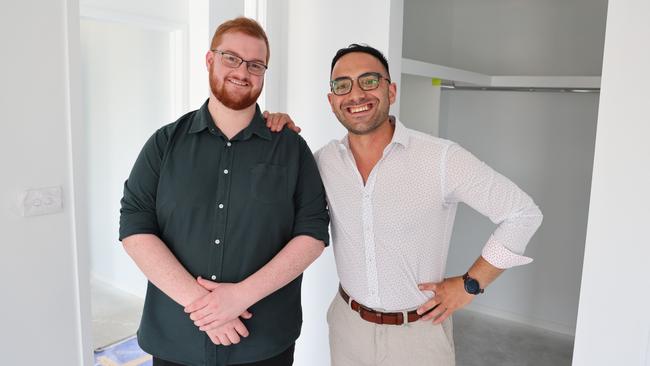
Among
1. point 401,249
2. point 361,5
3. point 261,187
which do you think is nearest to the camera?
point 261,187

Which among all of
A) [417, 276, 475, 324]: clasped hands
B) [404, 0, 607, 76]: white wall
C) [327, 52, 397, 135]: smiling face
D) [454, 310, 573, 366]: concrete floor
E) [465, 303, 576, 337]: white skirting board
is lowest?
[454, 310, 573, 366]: concrete floor

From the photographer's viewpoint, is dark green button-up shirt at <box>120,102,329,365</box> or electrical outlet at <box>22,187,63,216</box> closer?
dark green button-up shirt at <box>120,102,329,365</box>

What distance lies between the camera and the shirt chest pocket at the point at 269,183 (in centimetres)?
146

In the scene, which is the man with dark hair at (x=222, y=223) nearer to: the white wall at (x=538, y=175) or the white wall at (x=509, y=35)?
the white wall at (x=509, y=35)

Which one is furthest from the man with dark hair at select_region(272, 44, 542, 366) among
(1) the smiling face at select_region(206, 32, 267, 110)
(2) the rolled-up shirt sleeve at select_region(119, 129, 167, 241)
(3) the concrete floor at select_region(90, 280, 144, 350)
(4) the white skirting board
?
(4) the white skirting board

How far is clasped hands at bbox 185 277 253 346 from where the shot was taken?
4.49 feet

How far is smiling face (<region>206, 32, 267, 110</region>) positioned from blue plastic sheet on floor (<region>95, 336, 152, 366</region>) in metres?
2.38

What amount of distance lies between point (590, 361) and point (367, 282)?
973 millimetres

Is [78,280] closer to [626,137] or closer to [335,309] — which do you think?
[335,309]

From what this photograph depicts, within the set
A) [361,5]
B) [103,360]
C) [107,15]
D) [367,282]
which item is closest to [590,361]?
[367,282]

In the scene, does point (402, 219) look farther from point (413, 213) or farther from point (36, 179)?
point (36, 179)

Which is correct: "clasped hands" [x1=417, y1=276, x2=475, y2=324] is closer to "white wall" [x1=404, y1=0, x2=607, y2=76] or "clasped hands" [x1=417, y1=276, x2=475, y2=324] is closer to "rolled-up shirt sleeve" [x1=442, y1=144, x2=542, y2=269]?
"rolled-up shirt sleeve" [x1=442, y1=144, x2=542, y2=269]

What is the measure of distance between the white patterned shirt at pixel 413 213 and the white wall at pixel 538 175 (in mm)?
2574

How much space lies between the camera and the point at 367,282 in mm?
1619
